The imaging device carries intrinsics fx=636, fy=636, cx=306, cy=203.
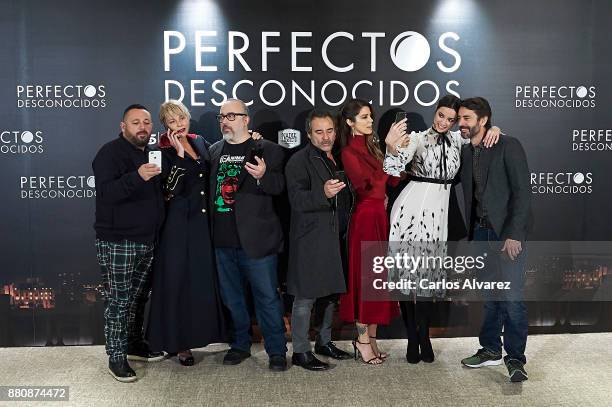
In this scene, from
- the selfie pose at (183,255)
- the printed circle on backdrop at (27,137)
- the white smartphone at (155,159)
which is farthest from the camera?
the printed circle on backdrop at (27,137)

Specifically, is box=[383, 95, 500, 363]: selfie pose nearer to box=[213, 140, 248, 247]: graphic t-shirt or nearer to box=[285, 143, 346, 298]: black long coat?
box=[285, 143, 346, 298]: black long coat

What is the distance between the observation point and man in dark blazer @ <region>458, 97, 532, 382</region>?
12.1 feet

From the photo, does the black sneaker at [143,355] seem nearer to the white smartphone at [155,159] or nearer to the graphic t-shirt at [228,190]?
the graphic t-shirt at [228,190]

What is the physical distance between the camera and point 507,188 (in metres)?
3.73

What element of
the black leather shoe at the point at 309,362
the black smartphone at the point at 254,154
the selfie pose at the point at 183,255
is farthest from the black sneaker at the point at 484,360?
the black smartphone at the point at 254,154

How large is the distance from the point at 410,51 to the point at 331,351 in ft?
6.89

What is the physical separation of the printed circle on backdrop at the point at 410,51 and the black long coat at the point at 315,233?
1.06 metres

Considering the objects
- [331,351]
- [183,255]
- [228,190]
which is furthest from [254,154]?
[331,351]

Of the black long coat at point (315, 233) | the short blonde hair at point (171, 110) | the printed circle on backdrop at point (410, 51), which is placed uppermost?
the printed circle on backdrop at point (410, 51)

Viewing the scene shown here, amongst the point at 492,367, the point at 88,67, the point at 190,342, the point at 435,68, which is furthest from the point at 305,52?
the point at 492,367

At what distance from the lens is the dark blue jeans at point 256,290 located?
12.8ft

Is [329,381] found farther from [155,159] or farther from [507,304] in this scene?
[155,159]

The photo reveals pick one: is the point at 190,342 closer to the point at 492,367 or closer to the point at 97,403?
the point at 97,403

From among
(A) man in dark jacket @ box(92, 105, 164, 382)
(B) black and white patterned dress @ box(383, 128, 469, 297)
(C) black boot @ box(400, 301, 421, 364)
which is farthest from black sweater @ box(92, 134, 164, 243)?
(C) black boot @ box(400, 301, 421, 364)
